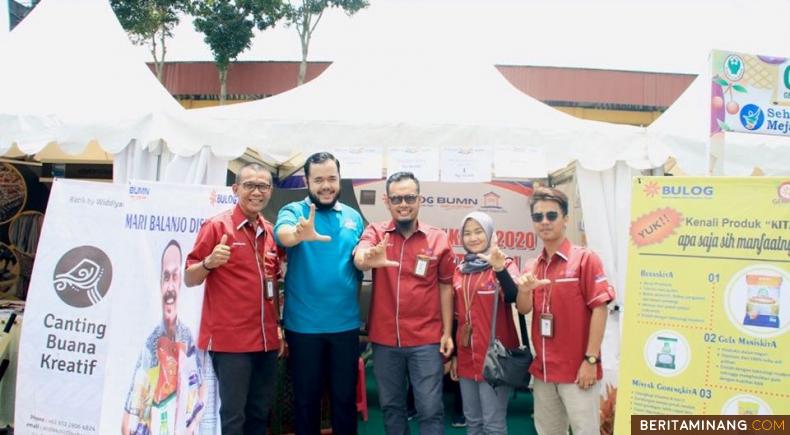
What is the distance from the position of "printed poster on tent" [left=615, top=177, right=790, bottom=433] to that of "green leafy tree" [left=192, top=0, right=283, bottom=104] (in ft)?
44.8

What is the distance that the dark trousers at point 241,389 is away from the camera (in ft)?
9.09

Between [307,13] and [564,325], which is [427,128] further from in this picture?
[307,13]

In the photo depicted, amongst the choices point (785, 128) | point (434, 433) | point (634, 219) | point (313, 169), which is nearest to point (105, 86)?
point (313, 169)

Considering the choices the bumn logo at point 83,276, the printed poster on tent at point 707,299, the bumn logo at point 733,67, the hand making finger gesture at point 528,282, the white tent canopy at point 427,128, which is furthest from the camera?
the white tent canopy at point 427,128

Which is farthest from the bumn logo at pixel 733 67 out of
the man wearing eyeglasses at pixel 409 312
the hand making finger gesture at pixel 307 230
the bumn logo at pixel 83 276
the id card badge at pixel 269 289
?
the bumn logo at pixel 83 276

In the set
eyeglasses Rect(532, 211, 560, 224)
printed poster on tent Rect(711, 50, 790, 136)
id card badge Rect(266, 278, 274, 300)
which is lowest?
id card badge Rect(266, 278, 274, 300)

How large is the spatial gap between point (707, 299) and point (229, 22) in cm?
1406

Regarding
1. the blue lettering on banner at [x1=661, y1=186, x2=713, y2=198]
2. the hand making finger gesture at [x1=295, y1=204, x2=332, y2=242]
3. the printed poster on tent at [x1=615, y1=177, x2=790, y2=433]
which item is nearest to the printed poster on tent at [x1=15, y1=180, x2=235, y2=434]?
the hand making finger gesture at [x1=295, y1=204, x2=332, y2=242]

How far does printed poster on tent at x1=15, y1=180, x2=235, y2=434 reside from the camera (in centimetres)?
289

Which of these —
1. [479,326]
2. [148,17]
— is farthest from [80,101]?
[148,17]

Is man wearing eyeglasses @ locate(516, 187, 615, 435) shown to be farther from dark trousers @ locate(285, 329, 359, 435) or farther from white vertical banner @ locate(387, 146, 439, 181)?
white vertical banner @ locate(387, 146, 439, 181)

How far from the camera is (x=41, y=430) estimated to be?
3086mm

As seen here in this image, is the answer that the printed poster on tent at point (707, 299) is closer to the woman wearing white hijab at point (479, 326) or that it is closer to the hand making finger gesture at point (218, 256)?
the woman wearing white hijab at point (479, 326)

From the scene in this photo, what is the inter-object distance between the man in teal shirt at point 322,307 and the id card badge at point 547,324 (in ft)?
3.02
